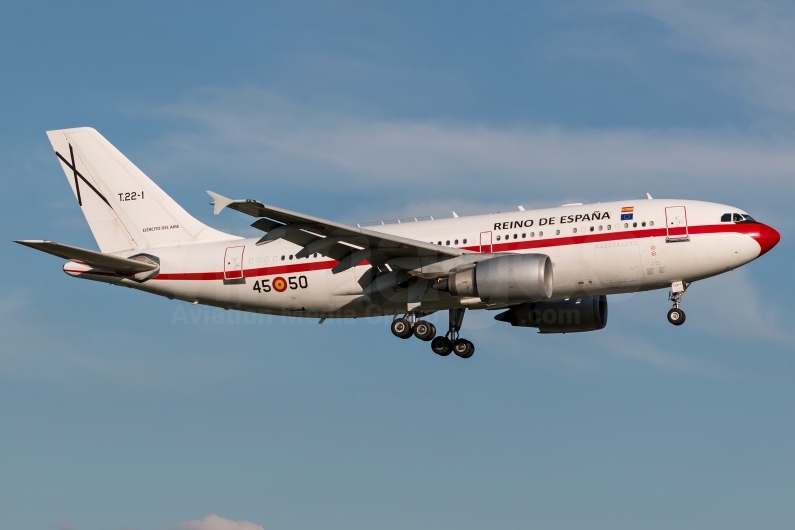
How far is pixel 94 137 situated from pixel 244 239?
818 centimetres

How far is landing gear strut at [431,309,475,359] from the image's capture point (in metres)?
41.1

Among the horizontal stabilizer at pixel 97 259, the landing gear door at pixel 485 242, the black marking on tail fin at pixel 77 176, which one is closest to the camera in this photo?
the horizontal stabilizer at pixel 97 259

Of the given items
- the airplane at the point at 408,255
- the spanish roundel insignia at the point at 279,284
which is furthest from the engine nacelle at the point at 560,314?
the spanish roundel insignia at the point at 279,284

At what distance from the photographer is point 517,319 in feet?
139

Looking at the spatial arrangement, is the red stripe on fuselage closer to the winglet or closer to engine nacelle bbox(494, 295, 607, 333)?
engine nacelle bbox(494, 295, 607, 333)

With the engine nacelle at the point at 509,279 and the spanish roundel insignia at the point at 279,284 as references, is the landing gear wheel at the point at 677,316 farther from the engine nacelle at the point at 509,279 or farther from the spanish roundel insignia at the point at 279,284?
the spanish roundel insignia at the point at 279,284

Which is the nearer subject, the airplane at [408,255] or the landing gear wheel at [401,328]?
the airplane at [408,255]

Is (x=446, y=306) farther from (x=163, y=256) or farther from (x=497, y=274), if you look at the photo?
(x=163, y=256)

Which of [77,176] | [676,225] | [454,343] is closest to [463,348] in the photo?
[454,343]

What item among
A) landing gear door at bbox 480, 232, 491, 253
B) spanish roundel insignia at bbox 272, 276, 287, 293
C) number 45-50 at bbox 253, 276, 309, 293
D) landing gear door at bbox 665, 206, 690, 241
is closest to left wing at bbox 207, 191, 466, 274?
landing gear door at bbox 480, 232, 491, 253

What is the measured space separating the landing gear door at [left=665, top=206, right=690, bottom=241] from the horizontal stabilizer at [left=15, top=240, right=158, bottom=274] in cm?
1847

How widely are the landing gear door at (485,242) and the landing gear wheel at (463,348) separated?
15.7 ft

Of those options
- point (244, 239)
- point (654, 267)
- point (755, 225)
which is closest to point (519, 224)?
point (654, 267)

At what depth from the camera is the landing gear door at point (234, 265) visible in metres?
40.2
